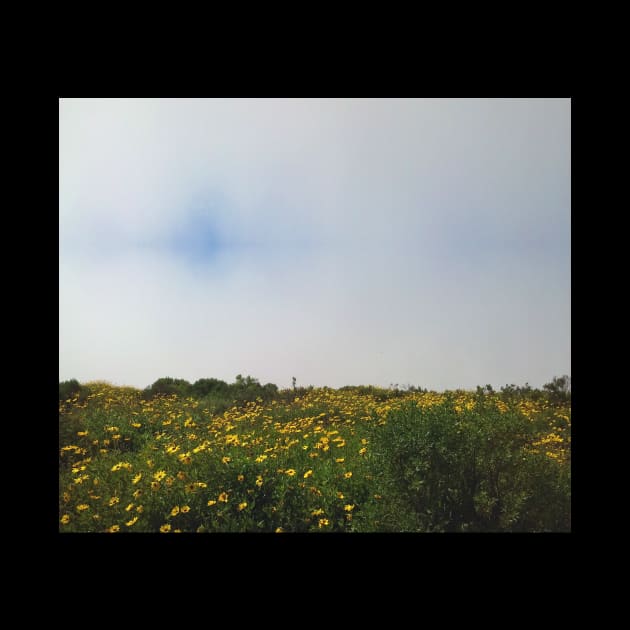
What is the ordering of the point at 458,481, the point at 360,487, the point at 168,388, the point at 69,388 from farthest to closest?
the point at 168,388 → the point at 69,388 → the point at 360,487 → the point at 458,481

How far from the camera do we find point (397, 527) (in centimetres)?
499

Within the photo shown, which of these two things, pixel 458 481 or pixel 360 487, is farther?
pixel 360 487

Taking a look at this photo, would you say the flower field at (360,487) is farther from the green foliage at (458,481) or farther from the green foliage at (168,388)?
the green foliage at (168,388)

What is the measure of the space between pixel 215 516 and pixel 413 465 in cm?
224

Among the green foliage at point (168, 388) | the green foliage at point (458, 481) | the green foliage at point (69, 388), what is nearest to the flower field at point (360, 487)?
the green foliage at point (458, 481)

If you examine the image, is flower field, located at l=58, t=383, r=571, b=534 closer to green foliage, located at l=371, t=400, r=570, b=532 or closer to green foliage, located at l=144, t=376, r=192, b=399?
green foliage, located at l=371, t=400, r=570, b=532

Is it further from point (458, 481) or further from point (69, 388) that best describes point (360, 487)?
point (69, 388)

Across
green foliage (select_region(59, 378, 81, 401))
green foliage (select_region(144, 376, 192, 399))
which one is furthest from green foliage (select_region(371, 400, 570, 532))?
green foliage (select_region(59, 378, 81, 401))

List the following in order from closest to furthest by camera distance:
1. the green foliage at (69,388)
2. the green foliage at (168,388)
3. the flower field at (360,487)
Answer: the flower field at (360,487)
the green foliage at (69,388)
the green foliage at (168,388)

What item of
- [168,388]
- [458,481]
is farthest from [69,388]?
[458,481]

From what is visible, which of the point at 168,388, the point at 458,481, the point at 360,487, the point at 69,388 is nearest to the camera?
the point at 458,481
